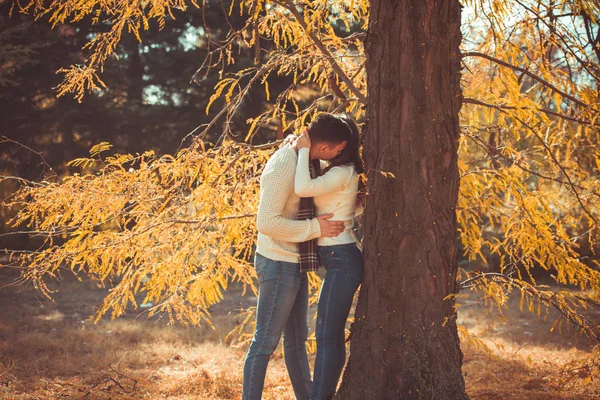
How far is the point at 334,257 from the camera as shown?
316 cm

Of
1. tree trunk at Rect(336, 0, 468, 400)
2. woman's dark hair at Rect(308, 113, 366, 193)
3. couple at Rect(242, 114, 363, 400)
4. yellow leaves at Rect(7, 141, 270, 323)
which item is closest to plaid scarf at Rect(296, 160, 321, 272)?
couple at Rect(242, 114, 363, 400)

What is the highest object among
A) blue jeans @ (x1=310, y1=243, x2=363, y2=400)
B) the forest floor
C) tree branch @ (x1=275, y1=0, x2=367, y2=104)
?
tree branch @ (x1=275, y1=0, x2=367, y2=104)

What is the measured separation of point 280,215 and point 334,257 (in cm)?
39

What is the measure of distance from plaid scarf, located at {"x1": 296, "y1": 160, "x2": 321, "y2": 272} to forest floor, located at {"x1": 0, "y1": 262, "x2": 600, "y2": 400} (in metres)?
1.15

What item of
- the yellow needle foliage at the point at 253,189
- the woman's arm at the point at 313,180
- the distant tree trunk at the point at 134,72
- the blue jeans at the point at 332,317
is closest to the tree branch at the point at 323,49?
the yellow needle foliage at the point at 253,189

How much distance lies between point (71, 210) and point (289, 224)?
1368 millimetres

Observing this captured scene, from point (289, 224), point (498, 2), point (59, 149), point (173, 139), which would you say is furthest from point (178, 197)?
point (59, 149)

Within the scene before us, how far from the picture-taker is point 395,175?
3094 millimetres

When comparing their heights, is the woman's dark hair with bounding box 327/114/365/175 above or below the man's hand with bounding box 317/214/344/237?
above

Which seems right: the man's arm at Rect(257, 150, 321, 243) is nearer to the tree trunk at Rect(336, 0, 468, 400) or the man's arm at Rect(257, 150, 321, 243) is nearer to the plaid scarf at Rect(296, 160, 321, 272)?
the plaid scarf at Rect(296, 160, 321, 272)

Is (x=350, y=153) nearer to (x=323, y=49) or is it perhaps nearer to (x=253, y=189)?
(x=323, y=49)

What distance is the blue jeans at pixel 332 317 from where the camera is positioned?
3.09 metres

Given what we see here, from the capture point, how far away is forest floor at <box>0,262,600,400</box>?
4598 millimetres

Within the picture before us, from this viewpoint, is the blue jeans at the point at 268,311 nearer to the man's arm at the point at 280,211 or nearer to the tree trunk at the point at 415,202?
the man's arm at the point at 280,211
